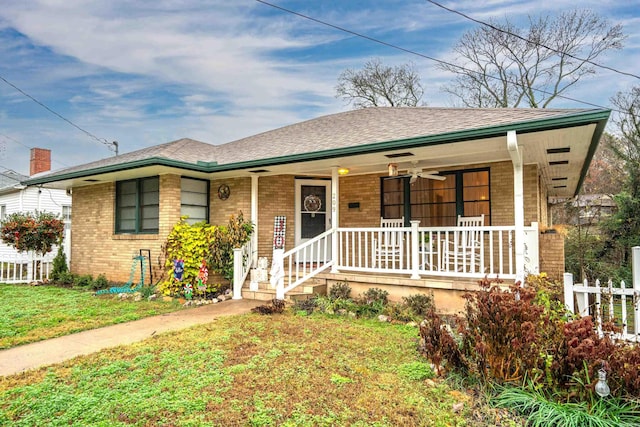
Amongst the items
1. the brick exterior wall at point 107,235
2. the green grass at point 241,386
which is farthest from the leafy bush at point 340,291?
the brick exterior wall at point 107,235

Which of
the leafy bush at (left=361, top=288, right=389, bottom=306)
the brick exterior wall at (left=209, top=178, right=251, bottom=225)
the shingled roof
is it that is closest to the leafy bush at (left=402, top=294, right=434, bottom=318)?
the leafy bush at (left=361, top=288, right=389, bottom=306)

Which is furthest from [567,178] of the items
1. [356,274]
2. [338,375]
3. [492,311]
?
[338,375]

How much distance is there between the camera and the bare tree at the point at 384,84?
Answer: 22453 mm

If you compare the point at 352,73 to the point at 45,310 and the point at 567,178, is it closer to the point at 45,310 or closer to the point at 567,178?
the point at 567,178

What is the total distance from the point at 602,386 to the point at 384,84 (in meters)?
21.9

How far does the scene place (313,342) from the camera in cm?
467

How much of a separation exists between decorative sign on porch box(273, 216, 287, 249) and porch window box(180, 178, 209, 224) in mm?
1992

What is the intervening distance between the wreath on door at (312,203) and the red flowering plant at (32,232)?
7.40m

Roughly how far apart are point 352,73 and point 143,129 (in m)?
12.5

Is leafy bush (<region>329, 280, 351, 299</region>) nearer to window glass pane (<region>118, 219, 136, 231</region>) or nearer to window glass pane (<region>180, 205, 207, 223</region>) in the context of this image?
window glass pane (<region>180, 205, 207, 223</region>)

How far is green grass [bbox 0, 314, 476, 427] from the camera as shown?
2861mm

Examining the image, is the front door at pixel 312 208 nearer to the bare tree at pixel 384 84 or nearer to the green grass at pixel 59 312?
the green grass at pixel 59 312

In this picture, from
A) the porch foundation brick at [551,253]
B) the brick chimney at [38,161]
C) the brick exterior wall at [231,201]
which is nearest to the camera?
the porch foundation brick at [551,253]

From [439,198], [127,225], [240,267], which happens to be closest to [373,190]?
[439,198]
